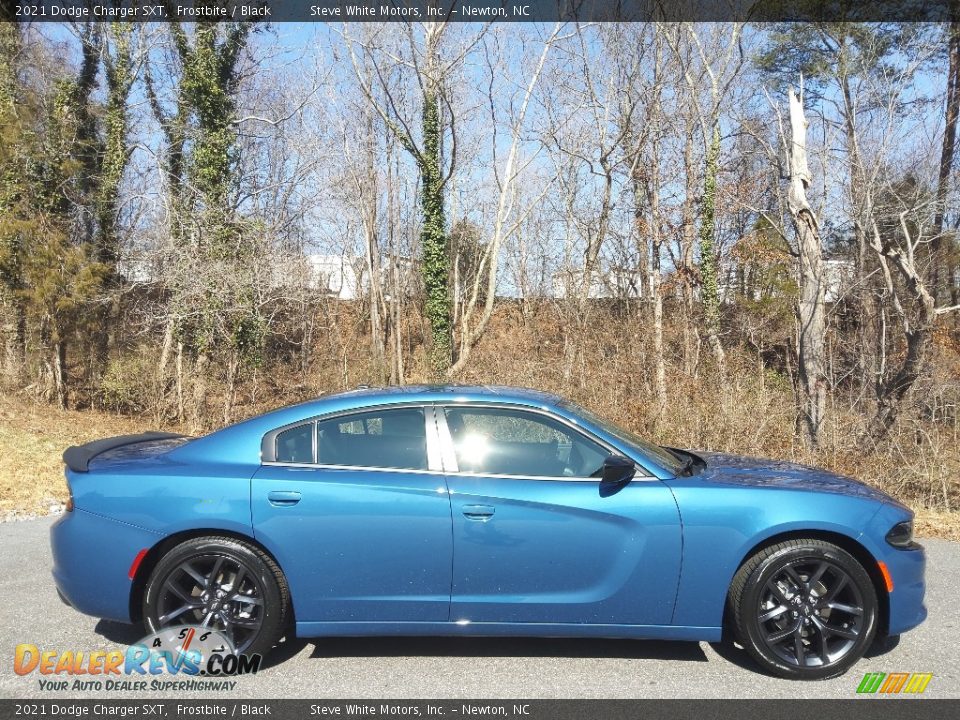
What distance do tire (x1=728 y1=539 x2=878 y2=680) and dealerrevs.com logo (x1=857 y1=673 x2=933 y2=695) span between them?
0.12 m

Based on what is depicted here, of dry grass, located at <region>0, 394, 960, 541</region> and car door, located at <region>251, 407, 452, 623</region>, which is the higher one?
car door, located at <region>251, 407, 452, 623</region>

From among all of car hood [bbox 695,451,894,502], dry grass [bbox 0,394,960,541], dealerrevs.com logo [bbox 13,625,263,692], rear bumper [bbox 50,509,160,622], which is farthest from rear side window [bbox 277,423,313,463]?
dry grass [bbox 0,394,960,541]

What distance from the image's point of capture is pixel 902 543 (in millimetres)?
3975

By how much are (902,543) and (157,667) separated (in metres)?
3.95

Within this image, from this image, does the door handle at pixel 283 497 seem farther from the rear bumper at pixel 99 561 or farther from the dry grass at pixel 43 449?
the dry grass at pixel 43 449

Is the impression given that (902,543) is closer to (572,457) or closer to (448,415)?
(572,457)

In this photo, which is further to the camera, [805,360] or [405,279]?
[405,279]

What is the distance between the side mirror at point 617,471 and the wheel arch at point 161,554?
1.75 meters

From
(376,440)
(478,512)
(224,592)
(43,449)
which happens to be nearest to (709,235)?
(43,449)

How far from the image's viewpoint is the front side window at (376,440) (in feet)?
13.5

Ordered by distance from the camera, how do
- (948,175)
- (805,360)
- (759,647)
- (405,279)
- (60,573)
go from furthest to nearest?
(405,279)
(948,175)
(805,360)
(60,573)
(759,647)

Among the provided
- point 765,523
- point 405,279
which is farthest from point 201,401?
point 765,523

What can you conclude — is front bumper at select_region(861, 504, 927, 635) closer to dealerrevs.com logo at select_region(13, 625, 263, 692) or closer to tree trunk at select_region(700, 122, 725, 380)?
dealerrevs.com logo at select_region(13, 625, 263, 692)

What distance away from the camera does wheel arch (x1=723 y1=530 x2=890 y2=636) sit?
3.91 meters
